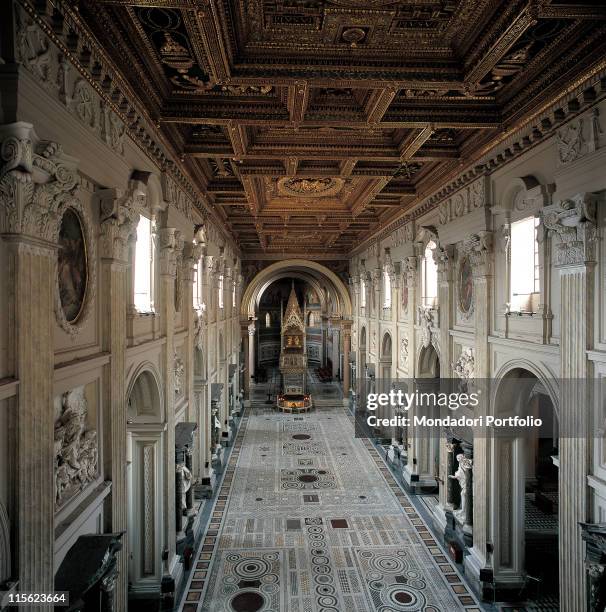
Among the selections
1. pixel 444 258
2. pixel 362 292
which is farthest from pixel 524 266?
pixel 362 292

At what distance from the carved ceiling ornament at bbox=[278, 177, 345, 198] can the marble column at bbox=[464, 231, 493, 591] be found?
484 centimetres

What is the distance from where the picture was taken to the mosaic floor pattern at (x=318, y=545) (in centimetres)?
839

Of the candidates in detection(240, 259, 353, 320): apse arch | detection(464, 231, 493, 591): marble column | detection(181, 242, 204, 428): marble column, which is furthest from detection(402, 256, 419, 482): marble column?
detection(240, 259, 353, 320): apse arch

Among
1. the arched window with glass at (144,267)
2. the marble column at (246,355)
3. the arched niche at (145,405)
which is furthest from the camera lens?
the marble column at (246,355)

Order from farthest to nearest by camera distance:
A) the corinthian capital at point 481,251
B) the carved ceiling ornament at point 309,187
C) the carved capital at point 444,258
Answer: the carved ceiling ornament at point 309,187 → the carved capital at point 444,258 → the corinthian capital at point 481,251

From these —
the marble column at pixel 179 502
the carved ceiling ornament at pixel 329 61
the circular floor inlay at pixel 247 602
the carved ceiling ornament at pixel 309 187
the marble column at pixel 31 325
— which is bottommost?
the circular floor inlay at pixel 247 602

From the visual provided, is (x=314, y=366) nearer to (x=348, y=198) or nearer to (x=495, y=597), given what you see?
(x=348, y=198)

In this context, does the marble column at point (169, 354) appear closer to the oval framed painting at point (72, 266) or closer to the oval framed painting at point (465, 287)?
the oval framed painting at point (72, 266)

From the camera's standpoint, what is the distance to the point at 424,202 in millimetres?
11734

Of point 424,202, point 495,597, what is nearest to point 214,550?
point 495,597

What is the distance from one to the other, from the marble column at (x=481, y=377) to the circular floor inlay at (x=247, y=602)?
424cm

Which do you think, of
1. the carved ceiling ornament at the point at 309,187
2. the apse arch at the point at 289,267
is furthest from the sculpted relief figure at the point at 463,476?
the apse arch at the point at 289,267

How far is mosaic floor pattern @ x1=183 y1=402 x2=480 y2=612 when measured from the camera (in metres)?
8.39

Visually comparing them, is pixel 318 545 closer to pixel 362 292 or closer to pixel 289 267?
pixel 362 292
